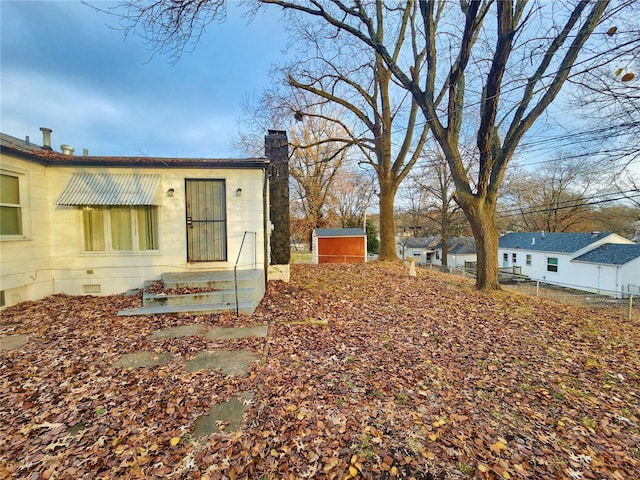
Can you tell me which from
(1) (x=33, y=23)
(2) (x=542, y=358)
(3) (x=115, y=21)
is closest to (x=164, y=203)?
(3) (x=115, y=21)

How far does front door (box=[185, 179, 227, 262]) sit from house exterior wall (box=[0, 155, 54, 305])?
9.61 ft

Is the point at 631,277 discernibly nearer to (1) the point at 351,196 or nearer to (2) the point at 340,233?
(2) the point at 340,233

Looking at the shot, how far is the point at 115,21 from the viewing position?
534 cm

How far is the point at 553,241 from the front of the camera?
73.6ft

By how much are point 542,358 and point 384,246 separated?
27.6ft

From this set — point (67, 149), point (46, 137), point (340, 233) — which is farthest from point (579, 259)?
point (46, 137)

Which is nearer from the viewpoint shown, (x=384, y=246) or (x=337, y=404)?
(x=337, y=404)

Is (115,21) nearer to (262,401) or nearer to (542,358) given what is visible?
(262,401)

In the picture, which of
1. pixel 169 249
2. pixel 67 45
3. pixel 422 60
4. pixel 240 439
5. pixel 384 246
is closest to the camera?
pixel 240 439

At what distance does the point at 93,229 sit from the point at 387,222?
1008cm

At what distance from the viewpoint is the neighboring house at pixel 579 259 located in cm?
1709

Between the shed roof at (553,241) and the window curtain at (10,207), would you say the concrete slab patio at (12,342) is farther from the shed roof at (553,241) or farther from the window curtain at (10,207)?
the shed roof at (553,241)

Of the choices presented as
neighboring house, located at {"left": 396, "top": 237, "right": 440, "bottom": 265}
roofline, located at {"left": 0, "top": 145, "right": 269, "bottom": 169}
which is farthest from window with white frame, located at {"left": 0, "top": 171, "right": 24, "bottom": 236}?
neighboring house, located at {"left": 396, "top": 237, "right": 440, "bottom": 265}

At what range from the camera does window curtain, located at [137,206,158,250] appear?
249 inches
